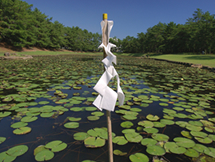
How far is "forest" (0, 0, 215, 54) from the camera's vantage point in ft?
63.4

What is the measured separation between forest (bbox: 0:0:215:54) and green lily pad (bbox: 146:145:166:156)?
406 cm

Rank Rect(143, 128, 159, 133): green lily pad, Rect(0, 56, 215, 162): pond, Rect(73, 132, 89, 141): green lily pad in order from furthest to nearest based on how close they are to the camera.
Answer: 1. Rect(143, 128, 159, 133): green lily pad
2. Rect(73, 132, 89, 141): green lily pad
3. Rect(0, 56, 215, 162): pond

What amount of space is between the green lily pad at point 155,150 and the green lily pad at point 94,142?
48 cm

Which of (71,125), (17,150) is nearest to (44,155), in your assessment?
(17,150)

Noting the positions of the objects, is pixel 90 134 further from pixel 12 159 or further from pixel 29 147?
pixel 12 159

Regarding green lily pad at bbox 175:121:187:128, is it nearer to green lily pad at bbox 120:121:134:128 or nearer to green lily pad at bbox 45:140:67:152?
green lily pad at bbox 120:121:134:128

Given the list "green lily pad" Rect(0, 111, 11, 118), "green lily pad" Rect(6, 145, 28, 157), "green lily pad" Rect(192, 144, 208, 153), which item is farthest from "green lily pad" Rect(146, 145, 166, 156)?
"green lily pad" Rect(0, 111, 11, 118)

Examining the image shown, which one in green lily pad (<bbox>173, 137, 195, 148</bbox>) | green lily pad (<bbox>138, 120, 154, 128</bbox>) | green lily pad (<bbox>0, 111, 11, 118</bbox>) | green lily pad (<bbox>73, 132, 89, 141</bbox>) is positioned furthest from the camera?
green lily pad (<bbox>0, 111, 11, 118</bbox>)

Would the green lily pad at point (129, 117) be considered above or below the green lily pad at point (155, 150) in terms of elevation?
above

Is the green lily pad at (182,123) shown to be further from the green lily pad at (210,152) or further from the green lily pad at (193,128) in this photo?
the green lily pad at (210,152)

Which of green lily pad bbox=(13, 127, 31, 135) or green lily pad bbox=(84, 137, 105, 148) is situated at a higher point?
green lily pad bbox=(13, 127, 31, 135)

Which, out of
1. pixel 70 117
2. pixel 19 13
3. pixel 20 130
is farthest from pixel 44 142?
pixel 19 13

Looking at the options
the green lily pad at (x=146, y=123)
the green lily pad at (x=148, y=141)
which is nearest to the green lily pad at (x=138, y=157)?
the green lily pad at (x=148, y=141)

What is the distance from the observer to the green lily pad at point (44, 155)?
3.72 feet
